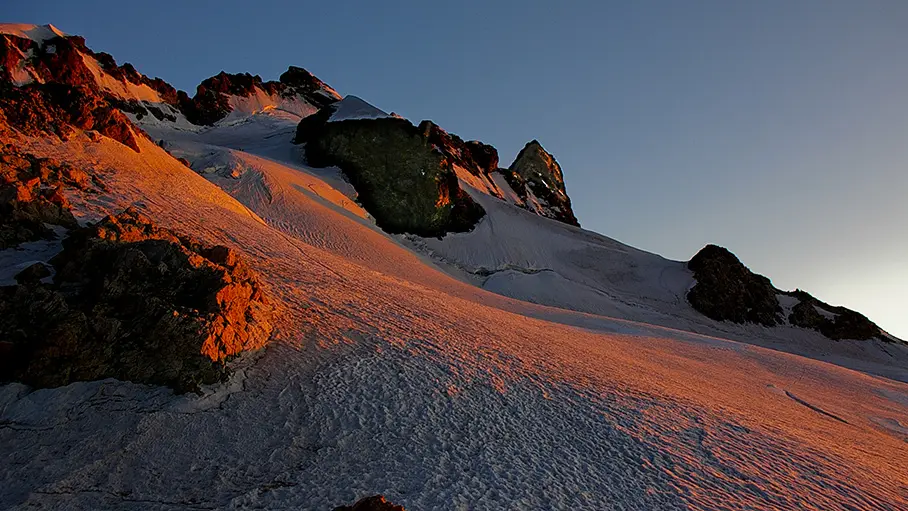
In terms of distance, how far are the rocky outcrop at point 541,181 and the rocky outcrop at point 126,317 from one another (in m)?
46.4

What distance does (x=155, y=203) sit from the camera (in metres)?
8.98

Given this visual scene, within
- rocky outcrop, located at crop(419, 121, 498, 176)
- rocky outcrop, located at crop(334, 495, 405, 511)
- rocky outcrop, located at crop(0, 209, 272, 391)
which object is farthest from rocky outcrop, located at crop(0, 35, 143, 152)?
rocky outcrop, located at crop(419, 121, 498, 176)

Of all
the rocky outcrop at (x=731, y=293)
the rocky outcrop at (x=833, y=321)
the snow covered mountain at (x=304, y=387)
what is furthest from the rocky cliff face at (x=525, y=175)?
the snow covered mountain at (x=304, y=387)

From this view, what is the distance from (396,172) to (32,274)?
2228cm

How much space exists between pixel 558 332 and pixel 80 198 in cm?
921

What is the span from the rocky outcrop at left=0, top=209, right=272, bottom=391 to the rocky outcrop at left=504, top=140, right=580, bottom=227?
4642 centimetres

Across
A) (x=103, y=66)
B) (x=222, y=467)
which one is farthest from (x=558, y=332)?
(x=103, y=66)

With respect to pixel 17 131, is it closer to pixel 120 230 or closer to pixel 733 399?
pixel 120 230

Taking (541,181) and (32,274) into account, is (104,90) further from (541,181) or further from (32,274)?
(541,181)

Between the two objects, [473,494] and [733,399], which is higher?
[733,399]

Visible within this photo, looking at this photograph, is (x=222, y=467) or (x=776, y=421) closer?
(x=222, y=467)

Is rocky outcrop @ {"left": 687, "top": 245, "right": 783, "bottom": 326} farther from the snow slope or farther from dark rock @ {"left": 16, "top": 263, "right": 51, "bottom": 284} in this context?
dark rock @ {"left": 16, "top": 263, "right": 51, "bottom": 284}

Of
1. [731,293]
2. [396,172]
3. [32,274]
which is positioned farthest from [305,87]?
[32,274]

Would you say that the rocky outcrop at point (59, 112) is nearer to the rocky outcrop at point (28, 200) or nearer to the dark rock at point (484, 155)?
the rocky outcrop at point (28, 200)
